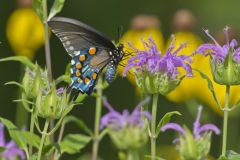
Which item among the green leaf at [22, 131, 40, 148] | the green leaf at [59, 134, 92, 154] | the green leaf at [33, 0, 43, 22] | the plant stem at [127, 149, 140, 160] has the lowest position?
the green leaf at [59, 134, 92, 154]

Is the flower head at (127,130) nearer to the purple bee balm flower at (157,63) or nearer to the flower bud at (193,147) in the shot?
the flower bud at (193,147)

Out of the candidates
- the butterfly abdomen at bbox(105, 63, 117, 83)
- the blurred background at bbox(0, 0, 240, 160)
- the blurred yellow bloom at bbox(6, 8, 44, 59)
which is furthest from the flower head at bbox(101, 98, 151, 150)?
the blurred yellow bloom at bbox(6, 8, 44, 59)

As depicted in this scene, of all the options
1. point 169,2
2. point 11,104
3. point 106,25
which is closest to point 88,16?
point 106,25

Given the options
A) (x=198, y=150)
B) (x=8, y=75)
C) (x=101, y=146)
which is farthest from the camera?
(x=8, y=75)

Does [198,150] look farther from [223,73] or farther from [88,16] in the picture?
[88,16]

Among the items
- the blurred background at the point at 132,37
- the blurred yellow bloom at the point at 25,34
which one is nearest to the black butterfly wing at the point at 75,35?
the blurred background at the point at 132,37

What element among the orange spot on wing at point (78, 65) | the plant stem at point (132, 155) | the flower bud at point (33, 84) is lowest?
the plant stem at point (132, 155)

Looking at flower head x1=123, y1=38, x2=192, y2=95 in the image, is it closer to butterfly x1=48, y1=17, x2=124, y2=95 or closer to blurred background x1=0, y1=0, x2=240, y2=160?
butterfly x1=48, y1=17, x2=124, y2=95
